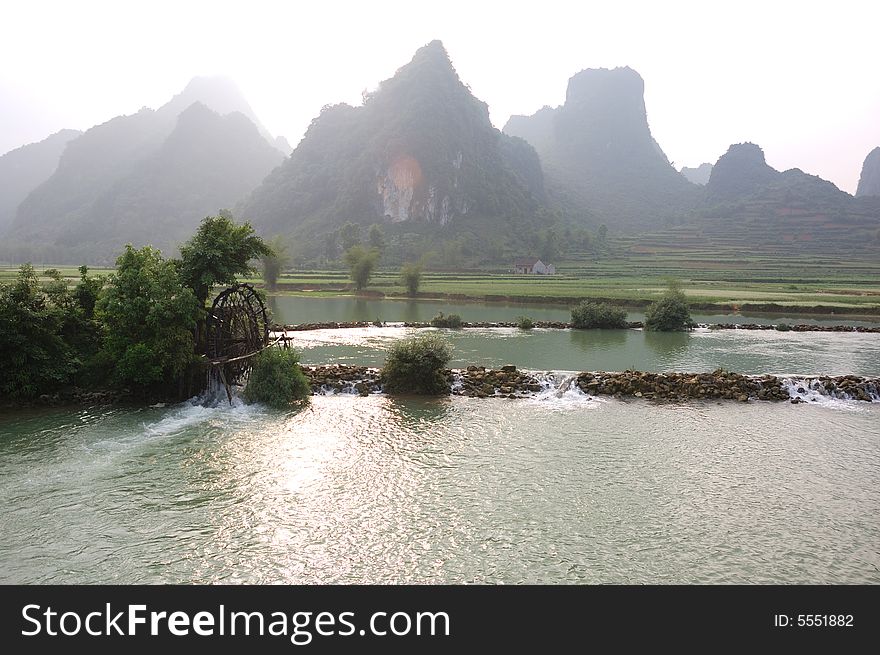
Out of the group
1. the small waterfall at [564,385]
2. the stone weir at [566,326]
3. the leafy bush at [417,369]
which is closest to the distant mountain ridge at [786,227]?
the stone weir at [566,326]

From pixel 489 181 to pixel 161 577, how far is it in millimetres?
191820

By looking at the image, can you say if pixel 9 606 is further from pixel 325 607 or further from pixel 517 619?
pixel 517 619

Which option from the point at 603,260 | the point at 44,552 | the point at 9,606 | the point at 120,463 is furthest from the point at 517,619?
the point at 603,260

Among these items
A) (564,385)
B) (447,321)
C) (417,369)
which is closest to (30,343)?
(417,369)

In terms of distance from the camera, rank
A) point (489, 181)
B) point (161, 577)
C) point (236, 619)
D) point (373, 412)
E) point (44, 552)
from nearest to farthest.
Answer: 1. point (236, 619)
2. point (161, 577)
3. point (44, 552)
4. point (373, 412)
5. point (489, 181)

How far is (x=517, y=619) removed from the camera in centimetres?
918

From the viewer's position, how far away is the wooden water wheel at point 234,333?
22.2 metres

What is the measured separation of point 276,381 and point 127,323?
6.14m

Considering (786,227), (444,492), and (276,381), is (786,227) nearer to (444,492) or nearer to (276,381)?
(276,381)

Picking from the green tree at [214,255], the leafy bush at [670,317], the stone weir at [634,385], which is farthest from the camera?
the leafy bush at [670,317]

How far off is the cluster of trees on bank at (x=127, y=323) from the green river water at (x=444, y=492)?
62.1 inches

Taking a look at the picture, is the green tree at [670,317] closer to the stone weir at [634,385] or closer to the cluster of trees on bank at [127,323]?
the stone weir at [634,385]

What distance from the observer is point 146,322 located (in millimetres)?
21047

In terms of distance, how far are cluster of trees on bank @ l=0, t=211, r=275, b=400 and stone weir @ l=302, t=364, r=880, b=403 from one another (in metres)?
6.02
